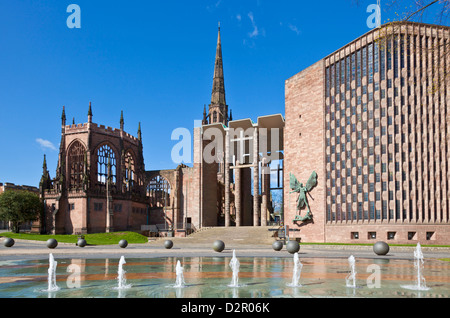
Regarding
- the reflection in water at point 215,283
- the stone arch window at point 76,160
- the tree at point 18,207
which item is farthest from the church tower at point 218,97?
the reflection in water at point 215,283

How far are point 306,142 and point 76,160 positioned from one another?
3691 centimetres

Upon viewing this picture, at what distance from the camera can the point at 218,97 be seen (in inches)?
4242

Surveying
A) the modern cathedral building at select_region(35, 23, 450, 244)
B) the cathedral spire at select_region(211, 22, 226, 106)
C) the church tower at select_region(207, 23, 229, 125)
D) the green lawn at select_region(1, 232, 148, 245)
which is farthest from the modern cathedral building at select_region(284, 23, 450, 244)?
the cathedral spire at select_region(211, 22, 226, 106)

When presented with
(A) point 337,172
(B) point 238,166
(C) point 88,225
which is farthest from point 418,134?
(C) point 88,225

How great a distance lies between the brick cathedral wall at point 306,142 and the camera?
4838 centimetres

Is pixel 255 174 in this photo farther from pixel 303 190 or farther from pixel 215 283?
pixel 215 283

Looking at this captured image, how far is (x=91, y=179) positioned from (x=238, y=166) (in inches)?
909

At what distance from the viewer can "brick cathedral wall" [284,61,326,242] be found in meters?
48.4

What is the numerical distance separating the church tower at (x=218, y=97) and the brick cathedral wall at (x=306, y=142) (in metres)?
53.8

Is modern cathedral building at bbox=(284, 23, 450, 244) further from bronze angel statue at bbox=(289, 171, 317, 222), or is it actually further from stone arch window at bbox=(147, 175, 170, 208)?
stone arch window at bbox=(147, 175, 170, 208)

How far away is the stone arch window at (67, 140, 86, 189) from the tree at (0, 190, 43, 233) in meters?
6.35

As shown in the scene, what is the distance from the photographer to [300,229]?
163 feet
